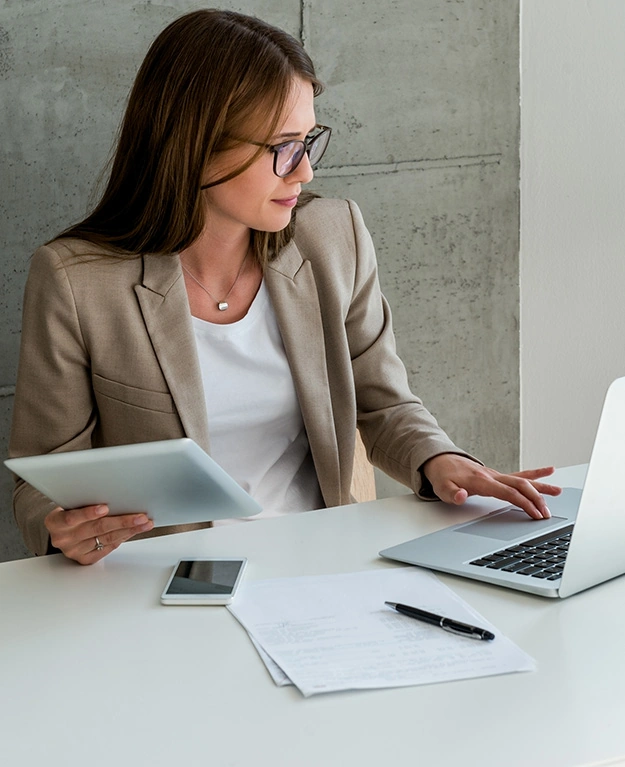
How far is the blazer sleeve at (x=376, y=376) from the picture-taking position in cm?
181

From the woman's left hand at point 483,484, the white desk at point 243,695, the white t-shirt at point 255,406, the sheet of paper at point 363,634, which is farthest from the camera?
the white t-shirt at point 255,406

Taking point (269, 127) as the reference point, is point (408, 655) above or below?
below

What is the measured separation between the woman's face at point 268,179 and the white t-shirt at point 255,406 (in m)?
0.18

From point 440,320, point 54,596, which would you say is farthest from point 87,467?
point 440,320

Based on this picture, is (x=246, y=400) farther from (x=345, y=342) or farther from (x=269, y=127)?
(x=269, y=127)

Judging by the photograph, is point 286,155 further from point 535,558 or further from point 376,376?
point 535,558

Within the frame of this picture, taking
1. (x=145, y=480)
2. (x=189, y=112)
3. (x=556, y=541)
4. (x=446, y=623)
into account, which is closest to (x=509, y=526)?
(x=556, y=541)

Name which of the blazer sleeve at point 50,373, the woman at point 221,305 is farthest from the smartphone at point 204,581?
the blazer sleeve at point 50,373

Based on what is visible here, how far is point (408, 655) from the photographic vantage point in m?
0.96

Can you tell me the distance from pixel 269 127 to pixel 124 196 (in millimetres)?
348

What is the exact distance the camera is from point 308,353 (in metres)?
1.82

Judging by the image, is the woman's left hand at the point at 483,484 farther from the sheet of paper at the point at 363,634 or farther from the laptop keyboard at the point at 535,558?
Answer: the sheet of paper at the point at 363,634

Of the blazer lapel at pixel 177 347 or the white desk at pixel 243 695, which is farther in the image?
the blazer lapel at pixel 177 347

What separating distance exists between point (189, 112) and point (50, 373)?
545mm
